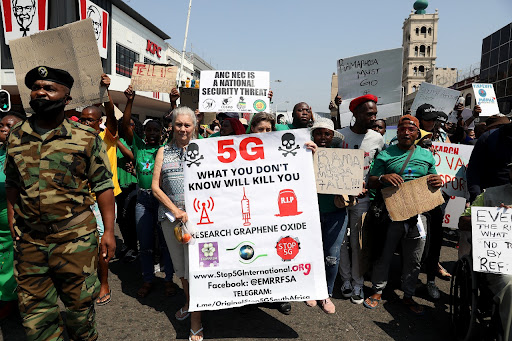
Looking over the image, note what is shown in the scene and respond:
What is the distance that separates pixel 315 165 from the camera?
11.4 ft

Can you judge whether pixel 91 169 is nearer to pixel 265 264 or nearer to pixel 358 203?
pixel 265 264

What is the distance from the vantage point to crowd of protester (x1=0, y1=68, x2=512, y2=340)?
2.43 metres

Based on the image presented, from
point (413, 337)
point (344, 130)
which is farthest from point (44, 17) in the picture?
point (413, 337)

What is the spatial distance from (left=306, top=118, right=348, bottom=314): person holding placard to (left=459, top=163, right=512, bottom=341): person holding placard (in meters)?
1.10

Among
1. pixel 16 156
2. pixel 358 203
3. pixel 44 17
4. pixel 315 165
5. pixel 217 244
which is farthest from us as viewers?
pixel 44 17

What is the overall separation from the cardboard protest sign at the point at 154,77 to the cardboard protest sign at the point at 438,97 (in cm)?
412

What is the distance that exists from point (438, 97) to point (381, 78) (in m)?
1.47

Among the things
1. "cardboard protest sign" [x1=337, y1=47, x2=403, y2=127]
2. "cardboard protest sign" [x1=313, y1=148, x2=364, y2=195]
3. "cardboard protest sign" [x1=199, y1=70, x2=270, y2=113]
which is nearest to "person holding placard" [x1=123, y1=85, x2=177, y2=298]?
"cardboard protest sign" [x1=313, y1=148, x2=364, y2=195]

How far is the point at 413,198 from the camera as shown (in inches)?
140

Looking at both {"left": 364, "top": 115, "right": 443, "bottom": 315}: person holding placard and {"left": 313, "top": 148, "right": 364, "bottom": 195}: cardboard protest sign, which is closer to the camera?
{"left": 313, "top": 148, "right": 364, "bottom": 195}: cardboard protest sign

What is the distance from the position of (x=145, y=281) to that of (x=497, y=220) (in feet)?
11.8

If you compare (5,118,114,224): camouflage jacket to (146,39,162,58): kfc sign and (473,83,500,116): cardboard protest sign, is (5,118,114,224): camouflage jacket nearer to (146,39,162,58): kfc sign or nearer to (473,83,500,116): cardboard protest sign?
(473,83,500,116): cardboard protest sign

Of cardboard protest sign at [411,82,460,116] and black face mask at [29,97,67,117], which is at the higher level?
cardboard protest sign at [411,82,460,116]

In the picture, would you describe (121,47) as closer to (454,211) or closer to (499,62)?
(454,211)
